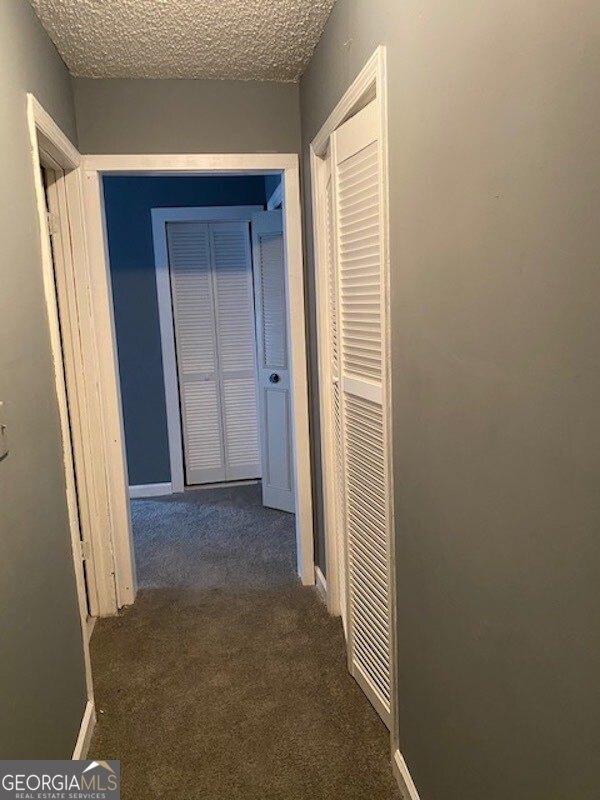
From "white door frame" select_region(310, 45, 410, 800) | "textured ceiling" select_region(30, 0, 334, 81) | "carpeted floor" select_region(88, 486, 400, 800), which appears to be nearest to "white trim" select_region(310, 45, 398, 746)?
"white door frame" select_region(310, 45, 410, 800)

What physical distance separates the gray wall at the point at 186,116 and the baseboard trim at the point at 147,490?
2518 mm

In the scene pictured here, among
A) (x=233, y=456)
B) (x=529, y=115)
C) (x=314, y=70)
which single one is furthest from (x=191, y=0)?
(x=233, y=456)

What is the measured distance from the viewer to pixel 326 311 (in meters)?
2.46

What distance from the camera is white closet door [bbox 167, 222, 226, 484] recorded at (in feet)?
14.0

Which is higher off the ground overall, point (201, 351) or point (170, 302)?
point (170, 302)

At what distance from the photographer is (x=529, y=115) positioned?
Answer: 0.87m

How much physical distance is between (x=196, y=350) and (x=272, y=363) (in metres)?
0.80

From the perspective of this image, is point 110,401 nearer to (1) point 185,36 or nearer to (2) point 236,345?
(1) point 185,36

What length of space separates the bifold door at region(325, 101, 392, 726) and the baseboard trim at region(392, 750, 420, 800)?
0.15 meters

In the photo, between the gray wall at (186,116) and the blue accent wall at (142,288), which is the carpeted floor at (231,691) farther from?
the gray wall at (186,116)

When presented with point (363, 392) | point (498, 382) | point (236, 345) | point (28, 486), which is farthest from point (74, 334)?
point (498, 382)

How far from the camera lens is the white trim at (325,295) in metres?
1.54

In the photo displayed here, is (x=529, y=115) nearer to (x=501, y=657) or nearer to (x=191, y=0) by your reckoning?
(x=501, y=657)

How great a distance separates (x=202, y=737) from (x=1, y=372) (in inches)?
55.1
